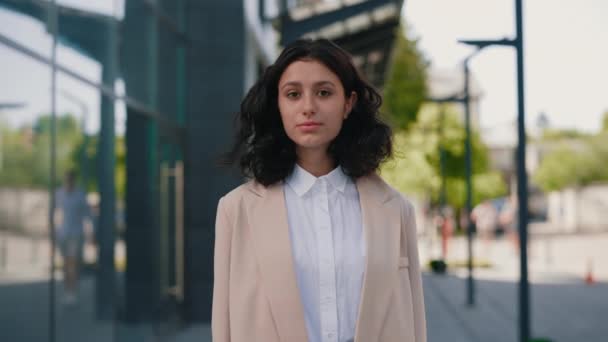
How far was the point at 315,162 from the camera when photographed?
2193mm

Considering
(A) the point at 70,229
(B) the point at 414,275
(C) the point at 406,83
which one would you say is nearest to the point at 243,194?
(B) the point at 414,275

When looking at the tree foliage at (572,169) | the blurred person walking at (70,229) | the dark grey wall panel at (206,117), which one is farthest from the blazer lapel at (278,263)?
the tree foliage at (572,169)

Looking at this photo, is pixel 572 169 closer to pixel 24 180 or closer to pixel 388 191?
pixel 24 180

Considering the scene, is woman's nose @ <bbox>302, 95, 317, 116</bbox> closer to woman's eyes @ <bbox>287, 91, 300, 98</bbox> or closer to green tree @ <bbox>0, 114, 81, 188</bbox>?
woman's eyes @ <bbox>287, 91, 300, 98</bbox>

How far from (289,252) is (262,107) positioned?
0.46 meters

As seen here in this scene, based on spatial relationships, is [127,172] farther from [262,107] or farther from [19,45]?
[262,107]

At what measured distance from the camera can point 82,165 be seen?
5.52 meters

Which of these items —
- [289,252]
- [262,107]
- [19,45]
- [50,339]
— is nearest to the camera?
[289,252]

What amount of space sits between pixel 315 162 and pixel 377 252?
0.33 metres

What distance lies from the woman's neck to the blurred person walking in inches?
120

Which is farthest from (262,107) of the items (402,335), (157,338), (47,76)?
(157,338)

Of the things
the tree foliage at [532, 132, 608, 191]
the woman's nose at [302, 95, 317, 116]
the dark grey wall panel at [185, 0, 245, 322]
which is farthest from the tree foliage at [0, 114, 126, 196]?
the tree foliage at [532, 132, 608, 191]

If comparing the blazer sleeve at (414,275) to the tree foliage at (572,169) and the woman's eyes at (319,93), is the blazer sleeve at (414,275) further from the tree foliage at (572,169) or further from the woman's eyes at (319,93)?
the tree foliage at (572,169)

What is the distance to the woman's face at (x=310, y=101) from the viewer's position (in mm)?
2066
